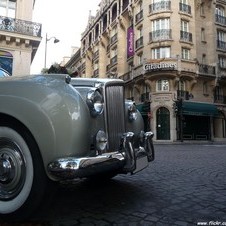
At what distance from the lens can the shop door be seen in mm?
30344

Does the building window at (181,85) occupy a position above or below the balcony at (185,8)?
below

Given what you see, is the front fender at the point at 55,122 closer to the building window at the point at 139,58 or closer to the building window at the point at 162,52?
the building window at the point at 162,52

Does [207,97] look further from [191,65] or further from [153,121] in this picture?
[153,121]

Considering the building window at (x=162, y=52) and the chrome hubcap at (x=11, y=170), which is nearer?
the chrome hubcap at (x=11, y=170)

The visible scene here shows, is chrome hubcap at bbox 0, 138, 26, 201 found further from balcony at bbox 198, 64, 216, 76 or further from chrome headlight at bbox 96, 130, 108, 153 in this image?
balcony at bbox 198, 64, 216, 76

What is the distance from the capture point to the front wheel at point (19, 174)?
2619 mm

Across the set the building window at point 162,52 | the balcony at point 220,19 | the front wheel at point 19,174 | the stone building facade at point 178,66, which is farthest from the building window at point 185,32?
the front wheel at point 19,174

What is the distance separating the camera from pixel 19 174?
275 centimetres

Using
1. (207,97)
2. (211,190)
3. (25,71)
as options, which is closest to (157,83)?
(207,97)

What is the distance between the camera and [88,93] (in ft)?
10.1

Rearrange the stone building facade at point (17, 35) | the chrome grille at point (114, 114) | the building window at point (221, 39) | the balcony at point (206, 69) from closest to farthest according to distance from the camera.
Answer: the chrome grille at point (114, 114) → the stone building facade at point (17, 35) → the balcony at point (206, 69) → the building window at point (221, 39)

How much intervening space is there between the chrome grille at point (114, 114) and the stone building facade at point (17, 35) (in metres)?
16.5

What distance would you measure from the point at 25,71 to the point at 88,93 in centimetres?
1746

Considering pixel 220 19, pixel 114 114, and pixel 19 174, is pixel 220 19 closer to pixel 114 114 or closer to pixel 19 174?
pixel 114 114
